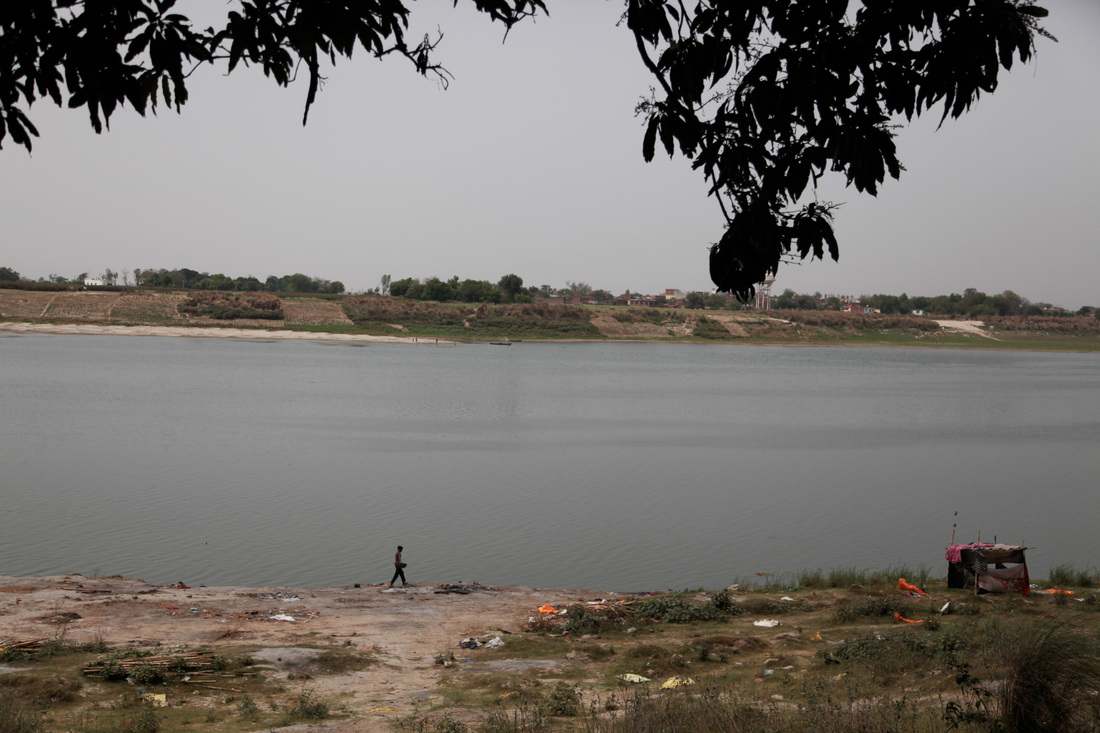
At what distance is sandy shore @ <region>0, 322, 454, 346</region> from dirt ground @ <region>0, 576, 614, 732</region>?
79882mm

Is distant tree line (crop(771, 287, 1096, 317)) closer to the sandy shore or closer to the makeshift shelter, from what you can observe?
the sandy shore

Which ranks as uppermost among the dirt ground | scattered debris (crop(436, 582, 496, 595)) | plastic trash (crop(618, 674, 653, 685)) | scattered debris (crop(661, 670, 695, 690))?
scattered debris (crop(661, 670, 695, 690))

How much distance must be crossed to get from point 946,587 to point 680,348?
8724 centimetres

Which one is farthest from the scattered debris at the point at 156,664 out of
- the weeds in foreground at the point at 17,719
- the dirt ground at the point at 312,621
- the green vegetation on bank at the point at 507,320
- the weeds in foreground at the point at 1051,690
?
the green vegetation on bank at the point at 507,320

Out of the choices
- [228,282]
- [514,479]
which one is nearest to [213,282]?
[228,282]

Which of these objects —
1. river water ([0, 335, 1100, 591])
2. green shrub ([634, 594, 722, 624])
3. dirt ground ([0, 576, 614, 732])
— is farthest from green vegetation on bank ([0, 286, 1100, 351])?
green shrub ([634, 594, 722, 624])

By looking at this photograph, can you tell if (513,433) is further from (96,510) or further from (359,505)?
(96,510)

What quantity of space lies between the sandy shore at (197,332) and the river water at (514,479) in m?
39.2

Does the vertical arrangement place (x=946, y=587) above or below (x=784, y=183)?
below

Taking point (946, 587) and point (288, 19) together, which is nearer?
point (288, 19)

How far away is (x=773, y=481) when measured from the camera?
23.5 m

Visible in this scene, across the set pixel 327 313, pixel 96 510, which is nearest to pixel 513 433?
pixel 96 510

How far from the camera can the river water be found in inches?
622

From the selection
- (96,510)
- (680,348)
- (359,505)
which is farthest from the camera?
(680,348)
